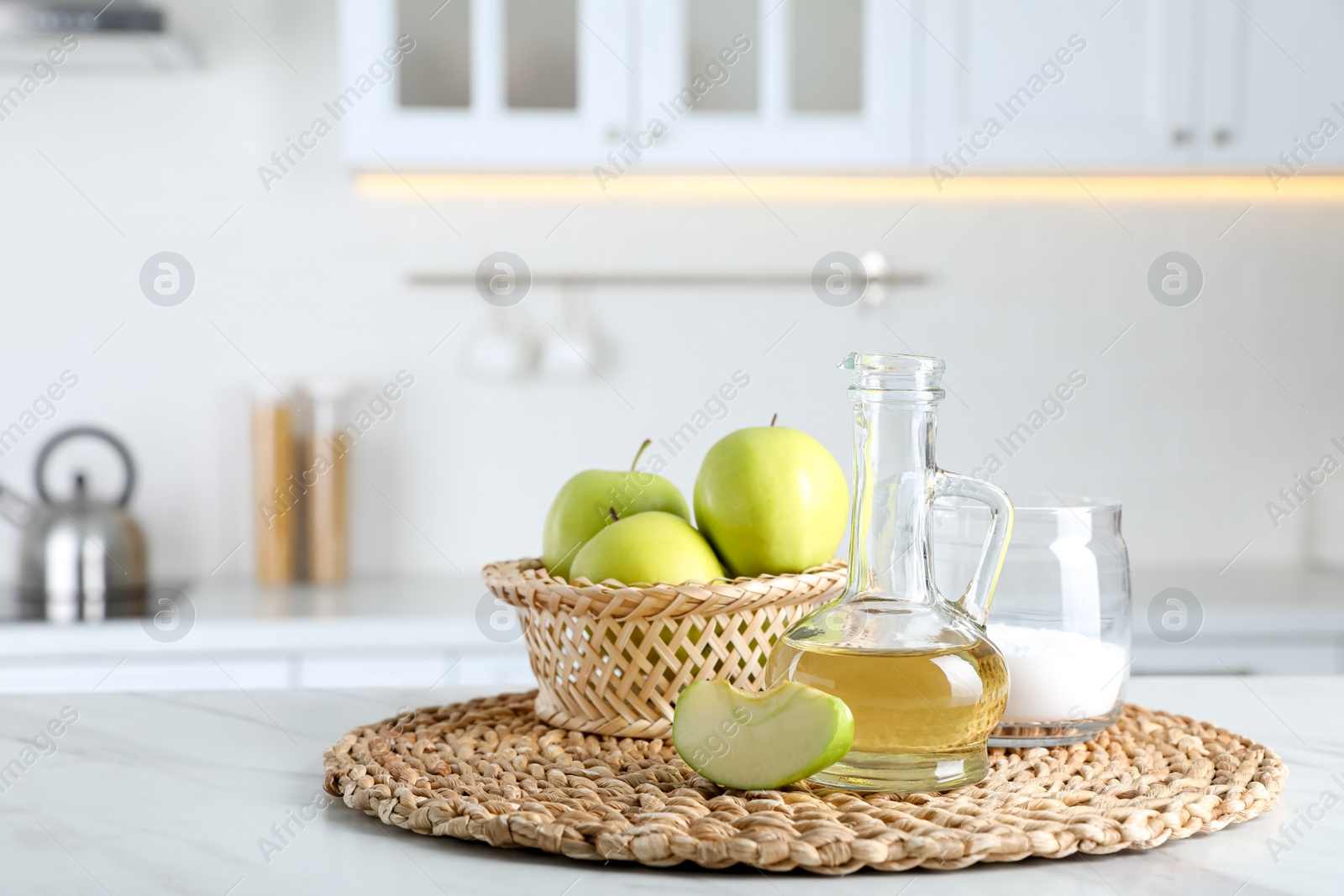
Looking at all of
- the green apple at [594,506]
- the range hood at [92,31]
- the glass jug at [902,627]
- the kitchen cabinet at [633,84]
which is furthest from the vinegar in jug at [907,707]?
the range hood at [92,31]

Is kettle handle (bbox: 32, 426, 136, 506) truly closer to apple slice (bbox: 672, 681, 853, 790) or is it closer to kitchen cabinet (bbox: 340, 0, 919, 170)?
kitchen cabinet (bbox: 340, 0, 919, 170)

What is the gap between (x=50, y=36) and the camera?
6.51 feet

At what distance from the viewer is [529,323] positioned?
2.49m

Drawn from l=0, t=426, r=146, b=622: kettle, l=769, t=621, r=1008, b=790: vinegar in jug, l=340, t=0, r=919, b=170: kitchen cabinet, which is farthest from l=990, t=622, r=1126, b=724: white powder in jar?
l=0, t=426, r=146, b=622: kettle

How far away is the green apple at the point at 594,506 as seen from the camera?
2.99 feet

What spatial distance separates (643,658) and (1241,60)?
198cm

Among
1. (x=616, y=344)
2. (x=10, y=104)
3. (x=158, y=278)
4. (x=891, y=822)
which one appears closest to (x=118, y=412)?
(x=158, y=278)

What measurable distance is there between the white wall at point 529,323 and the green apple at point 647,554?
1.66m

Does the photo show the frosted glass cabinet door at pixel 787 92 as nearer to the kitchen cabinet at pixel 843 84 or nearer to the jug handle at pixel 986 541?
the kitchen cabinet at pixel 843 84

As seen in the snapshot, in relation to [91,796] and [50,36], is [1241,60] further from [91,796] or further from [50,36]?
[91,796]

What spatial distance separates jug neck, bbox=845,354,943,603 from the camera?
2.32ft

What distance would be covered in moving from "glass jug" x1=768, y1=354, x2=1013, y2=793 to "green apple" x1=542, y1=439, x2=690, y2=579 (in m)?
0.22

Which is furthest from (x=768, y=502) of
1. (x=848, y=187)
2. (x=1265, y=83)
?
(x=1265, y=83)

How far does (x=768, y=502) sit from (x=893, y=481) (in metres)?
0.16
